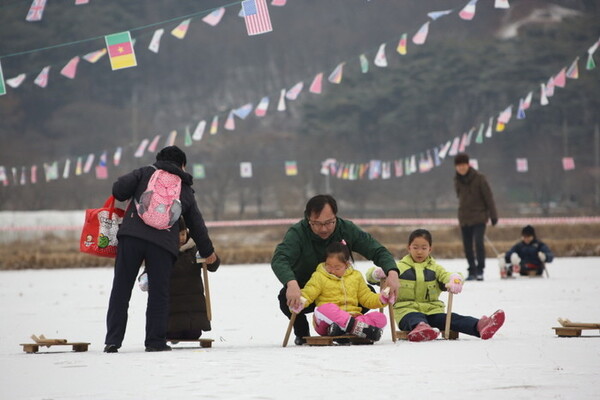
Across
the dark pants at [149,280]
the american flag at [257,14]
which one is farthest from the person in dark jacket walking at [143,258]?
the american flag at [257,14]

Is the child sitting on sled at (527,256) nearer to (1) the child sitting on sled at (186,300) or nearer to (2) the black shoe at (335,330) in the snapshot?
(1) the child sitting on sled at (186,300)

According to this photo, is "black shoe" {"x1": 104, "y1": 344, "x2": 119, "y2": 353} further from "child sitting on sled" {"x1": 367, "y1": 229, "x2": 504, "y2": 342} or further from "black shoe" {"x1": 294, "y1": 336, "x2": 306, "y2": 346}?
"child sitting on sled" {"x1": 367, "y1": 229, "x2": 504, "y2": 342}

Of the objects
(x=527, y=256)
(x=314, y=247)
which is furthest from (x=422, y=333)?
(x=527, y=256)

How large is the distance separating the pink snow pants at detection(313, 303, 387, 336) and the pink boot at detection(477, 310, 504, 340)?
2.34 ft

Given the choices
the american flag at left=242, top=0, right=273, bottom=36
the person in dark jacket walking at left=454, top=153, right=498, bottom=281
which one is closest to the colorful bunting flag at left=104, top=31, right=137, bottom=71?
the american flag at left=242, top=0, right=273, bottom=36

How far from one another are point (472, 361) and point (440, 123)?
230 feet

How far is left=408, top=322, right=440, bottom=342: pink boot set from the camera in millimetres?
8141

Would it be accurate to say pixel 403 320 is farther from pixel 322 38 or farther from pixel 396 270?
pixel 322 38

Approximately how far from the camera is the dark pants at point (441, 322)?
8.34 metres

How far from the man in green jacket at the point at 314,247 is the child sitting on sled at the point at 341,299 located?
137 millimetres

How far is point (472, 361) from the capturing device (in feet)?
21.5

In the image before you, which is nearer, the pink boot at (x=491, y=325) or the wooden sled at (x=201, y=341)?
the pink boot at (x=491, y=325)

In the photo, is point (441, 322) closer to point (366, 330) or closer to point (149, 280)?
point (366, 330)

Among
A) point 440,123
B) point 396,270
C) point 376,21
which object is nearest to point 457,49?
point 440,123
